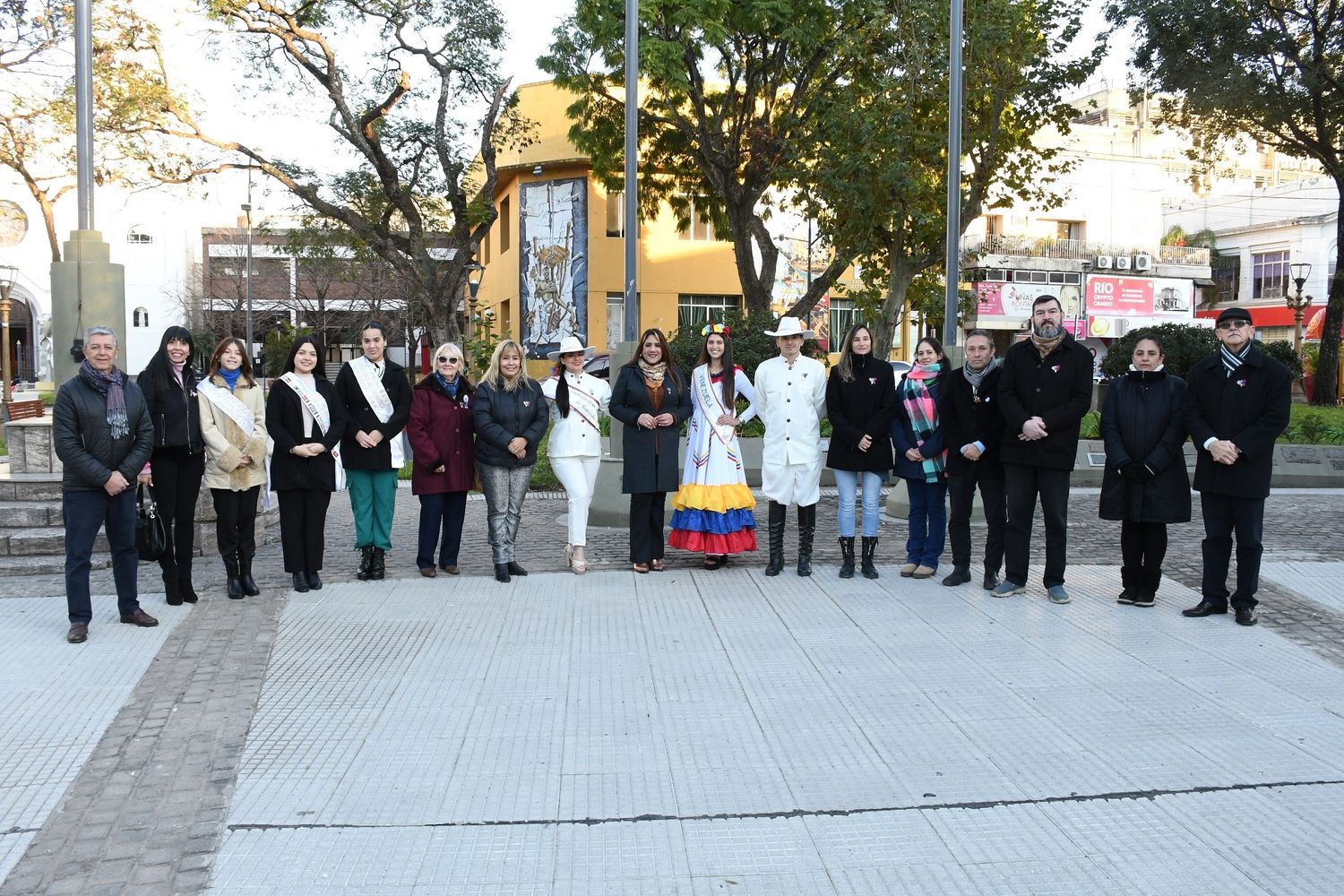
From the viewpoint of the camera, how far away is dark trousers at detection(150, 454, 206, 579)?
297 inches

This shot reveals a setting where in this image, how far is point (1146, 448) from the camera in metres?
7.53

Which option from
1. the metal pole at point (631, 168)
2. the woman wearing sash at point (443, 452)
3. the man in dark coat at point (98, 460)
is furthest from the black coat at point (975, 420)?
the man in dark coat at point (98, 460)

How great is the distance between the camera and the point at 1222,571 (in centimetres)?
741

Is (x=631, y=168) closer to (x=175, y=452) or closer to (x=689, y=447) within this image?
(x=689, y=447)

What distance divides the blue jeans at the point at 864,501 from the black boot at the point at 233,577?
421 cm

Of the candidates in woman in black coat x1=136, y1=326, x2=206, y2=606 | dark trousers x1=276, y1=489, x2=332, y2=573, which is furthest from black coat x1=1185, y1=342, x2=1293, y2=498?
woman in black coat x1=136, y1=326, x2=206, y2=606

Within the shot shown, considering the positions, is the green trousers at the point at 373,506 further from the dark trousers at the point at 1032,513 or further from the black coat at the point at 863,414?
the dark trousers at the point at 1032,513

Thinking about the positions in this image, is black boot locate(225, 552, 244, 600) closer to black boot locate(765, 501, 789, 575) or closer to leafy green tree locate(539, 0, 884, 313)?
black boot locate(765, 501, 789, 575)

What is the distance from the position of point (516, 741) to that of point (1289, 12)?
24.3 metres

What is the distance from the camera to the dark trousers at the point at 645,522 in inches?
345

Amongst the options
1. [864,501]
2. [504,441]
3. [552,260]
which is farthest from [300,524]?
[552,260]

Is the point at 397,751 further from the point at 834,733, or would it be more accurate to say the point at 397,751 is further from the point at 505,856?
the point at 834,733

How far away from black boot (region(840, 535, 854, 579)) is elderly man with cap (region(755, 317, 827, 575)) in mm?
250

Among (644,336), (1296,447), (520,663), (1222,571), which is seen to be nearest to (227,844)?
(520,663)
